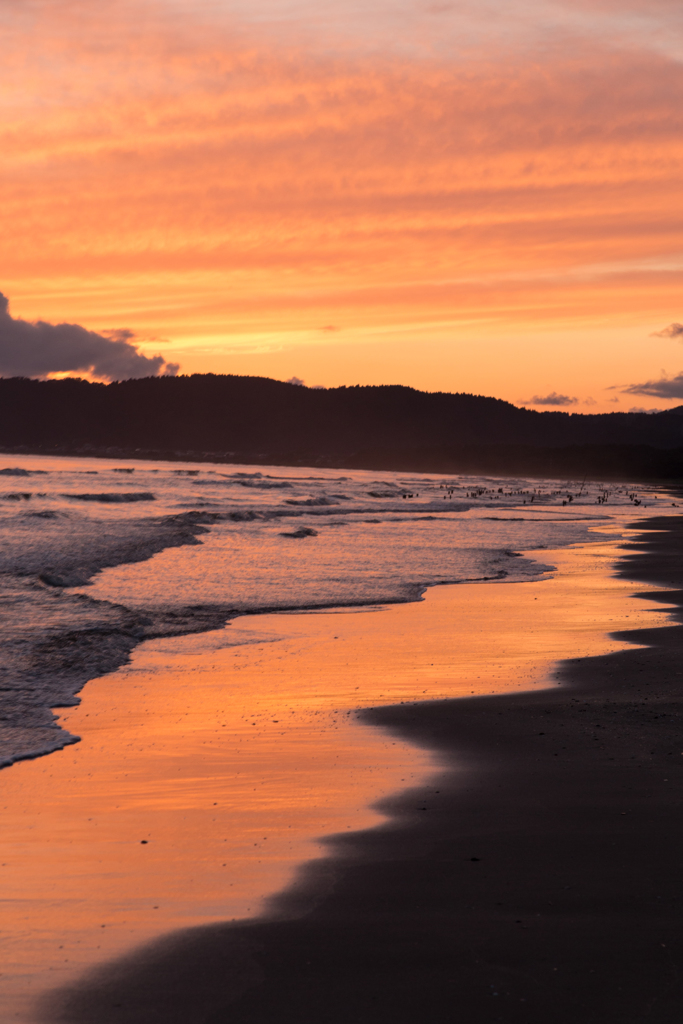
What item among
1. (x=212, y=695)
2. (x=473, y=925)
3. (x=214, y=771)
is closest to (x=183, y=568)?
(x=212, y=695)

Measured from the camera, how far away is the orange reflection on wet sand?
4.30 m

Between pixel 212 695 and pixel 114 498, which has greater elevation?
pixel 114 498

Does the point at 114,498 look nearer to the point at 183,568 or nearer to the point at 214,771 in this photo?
the point at 183,568

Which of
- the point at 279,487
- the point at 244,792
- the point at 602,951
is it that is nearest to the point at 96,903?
the point at 244,792

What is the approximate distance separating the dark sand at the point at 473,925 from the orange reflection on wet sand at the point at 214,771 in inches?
10.3

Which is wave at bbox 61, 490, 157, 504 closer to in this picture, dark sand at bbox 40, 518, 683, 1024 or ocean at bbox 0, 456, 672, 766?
ocean at bbox 0, 456, 672, 766

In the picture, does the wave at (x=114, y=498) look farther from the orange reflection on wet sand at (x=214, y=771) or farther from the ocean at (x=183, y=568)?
the orange reflection on wet sand at (x=214, y=771)

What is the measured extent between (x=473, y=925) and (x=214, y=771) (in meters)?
2.70

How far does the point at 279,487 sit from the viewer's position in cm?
6291

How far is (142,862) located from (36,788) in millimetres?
1567

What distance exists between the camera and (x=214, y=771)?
6293 mm

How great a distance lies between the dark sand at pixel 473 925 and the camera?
3506 millimetres

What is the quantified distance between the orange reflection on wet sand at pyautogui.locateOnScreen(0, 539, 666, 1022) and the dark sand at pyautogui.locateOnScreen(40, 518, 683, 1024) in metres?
0.26

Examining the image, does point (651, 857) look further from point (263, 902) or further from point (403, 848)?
point (263, 902)
